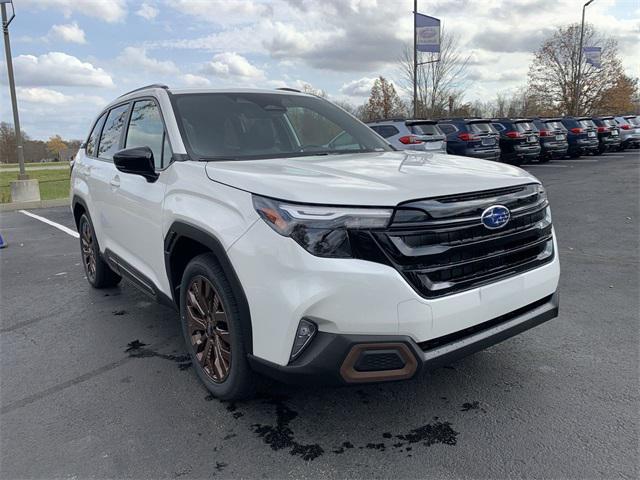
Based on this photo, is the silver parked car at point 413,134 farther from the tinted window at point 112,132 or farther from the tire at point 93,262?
the tinted window at point 112,132

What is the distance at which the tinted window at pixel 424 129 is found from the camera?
13953 mm

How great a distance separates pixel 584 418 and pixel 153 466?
2.19 metres

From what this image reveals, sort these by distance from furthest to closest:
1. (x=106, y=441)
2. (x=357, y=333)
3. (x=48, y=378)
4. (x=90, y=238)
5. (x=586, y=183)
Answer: (x=586, y=183) < (x=90, y=238) < (x=48, y=378) < (x=106, y=441) < (x=357, y=333)

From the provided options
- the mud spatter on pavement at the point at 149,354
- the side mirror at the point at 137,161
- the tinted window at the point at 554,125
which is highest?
the tinted window at the point at 554,125

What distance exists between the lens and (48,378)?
3.43 metres

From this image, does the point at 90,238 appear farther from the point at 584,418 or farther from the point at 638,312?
the point at 638,312

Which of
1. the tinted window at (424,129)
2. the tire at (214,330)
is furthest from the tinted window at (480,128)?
the tire at (214,330)

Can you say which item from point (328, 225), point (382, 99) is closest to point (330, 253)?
point (328, 225)

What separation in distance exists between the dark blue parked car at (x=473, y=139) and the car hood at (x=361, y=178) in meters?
13.7

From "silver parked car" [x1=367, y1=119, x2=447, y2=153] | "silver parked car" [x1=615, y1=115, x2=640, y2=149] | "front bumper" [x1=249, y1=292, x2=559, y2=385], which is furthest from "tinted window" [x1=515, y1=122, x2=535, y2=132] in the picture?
"front bumper" [x1=249, y1=292, x2=559, y2=385]

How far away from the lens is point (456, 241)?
2398 mm

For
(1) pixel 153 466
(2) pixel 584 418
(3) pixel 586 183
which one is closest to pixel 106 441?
(1) pixel 153 466

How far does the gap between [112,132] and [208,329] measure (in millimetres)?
2598

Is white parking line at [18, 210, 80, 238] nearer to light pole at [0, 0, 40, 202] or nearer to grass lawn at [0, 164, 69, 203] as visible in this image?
light pole at [0, 0, 40, 202]
